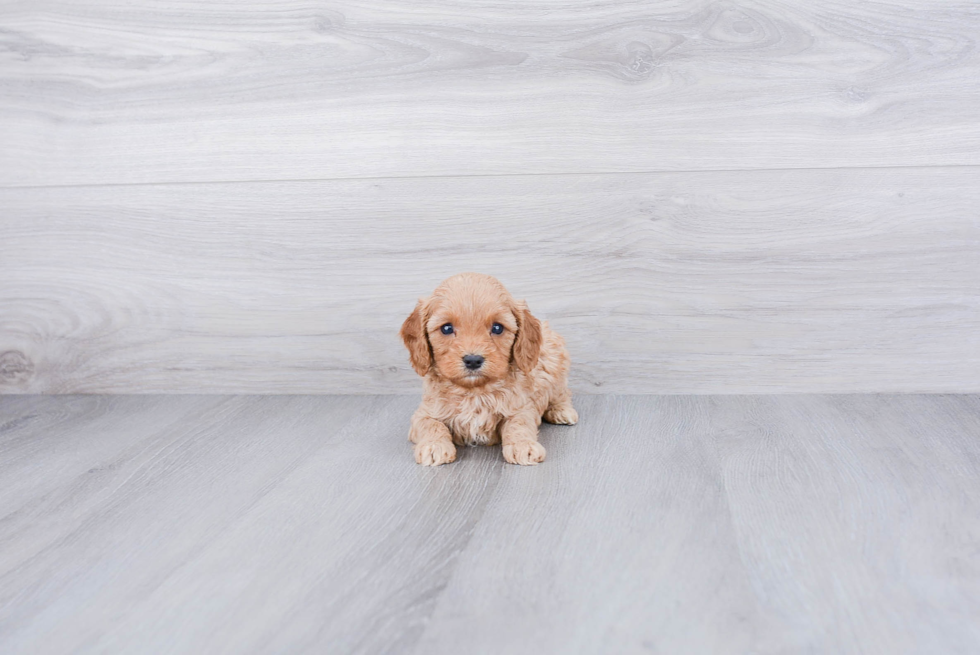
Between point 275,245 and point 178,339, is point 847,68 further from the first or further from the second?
point 178,339

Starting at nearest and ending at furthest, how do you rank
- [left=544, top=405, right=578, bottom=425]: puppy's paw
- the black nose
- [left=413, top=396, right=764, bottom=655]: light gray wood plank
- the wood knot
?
[left=413, top=396, right=764, bottom=655]: light gray wood plank < the black nose < [left=544, top=405, right=578, bottom=425]: puppy's paw < the wood knot

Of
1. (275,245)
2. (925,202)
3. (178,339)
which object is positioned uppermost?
(925,202)

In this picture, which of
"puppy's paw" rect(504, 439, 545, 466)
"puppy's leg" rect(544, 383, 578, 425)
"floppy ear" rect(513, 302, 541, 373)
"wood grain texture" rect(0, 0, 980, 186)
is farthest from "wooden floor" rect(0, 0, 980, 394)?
"puppy's paw" rect(504, 439, 545, 466)

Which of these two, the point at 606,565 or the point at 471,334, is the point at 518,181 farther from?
the point at 606,565

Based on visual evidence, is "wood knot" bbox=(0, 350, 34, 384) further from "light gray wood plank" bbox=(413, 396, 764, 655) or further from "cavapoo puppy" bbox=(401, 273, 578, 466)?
"light gray wood plank" bbox=(413, 396, 764, 655)

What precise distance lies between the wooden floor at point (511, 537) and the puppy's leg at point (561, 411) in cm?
4

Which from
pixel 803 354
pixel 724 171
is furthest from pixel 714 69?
pixel 803 354

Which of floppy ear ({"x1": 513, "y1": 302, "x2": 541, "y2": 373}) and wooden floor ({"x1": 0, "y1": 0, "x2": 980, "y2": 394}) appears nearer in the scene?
floppy ear ({"x1": 513, "y1": 302, "x2": 541, "y2": 373})

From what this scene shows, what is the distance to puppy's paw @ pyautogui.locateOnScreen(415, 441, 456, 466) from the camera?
117 cm

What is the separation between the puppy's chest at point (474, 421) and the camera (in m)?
1.22

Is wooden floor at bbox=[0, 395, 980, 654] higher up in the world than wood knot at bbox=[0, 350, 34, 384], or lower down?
higher up

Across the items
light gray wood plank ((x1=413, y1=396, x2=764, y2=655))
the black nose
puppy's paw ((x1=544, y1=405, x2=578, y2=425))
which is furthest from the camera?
puppy's paw ((x1=544, y1=405, x2=578, y2=425))

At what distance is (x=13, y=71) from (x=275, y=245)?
2.21 feet

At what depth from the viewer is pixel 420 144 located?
1510 millimetres
